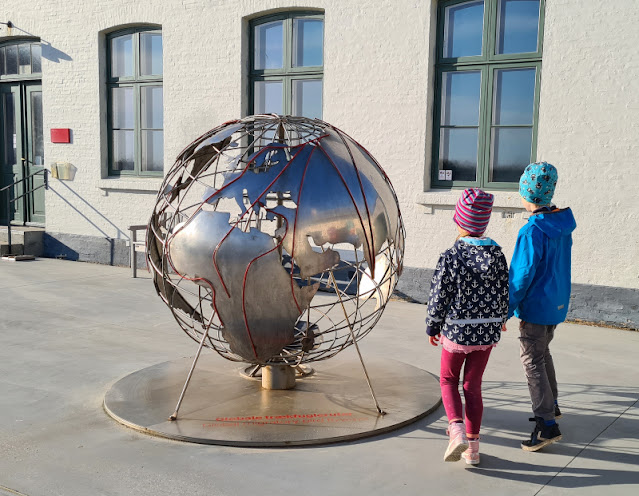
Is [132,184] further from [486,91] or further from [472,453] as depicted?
[472,453]

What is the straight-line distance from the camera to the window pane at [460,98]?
8547 mm

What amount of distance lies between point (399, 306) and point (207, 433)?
4612 mm

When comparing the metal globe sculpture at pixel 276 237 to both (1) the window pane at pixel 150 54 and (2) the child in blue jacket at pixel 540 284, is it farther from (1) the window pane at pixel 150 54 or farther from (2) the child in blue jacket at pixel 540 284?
(1) the window pane at pixel 150 54

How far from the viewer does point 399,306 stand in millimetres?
8695

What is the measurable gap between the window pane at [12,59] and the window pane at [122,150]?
2740 mm

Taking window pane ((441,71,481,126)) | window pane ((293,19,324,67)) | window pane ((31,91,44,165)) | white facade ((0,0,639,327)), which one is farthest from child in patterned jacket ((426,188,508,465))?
window pane ((31,91,44,165))

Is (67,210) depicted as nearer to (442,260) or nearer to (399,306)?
(399,306)

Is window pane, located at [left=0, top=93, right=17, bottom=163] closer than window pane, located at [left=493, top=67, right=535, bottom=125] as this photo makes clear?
No

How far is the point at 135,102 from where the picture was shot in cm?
1124

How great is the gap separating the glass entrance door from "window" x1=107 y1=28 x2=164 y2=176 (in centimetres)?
183

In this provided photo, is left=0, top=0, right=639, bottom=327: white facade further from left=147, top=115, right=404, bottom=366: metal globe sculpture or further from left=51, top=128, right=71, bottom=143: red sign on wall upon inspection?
left=147, top=115, right=404, bottom=366: metal globe sculpture


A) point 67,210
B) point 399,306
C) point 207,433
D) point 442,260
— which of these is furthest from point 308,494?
point 67,210

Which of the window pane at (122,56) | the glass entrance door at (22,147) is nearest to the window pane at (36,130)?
the glass entrance door at (22,147)

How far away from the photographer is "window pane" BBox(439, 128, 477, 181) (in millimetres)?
8602
